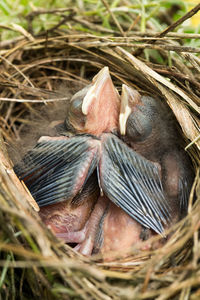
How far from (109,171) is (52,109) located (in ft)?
1.74

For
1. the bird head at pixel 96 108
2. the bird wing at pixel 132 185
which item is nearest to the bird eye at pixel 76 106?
the bird head at pixel 96 108

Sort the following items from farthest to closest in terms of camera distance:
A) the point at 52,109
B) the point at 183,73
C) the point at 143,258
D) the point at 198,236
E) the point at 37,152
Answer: the point at 52,109, the point at 183,73, the point at 37,152, the point at 143,258, the point at 198,236

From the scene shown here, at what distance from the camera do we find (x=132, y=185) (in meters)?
1.21

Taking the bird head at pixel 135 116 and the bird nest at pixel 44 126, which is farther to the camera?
the bird head at pixel 135 116

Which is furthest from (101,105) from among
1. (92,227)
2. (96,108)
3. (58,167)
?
(92,227)

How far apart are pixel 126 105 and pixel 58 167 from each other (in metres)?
A: 0.33

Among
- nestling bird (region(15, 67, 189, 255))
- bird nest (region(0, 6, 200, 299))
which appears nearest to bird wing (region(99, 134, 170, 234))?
nestling bird (region(15, 67, 189, 255))

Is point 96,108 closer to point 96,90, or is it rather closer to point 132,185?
point 96,90

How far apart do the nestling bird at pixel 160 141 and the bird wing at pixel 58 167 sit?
0.17 metres

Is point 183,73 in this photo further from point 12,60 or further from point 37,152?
point 12,60

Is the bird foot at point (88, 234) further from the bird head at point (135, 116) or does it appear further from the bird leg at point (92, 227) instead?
the bird head at point (135, 116)

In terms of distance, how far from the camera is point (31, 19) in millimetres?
1739

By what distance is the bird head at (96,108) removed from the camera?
A: 1.27 m

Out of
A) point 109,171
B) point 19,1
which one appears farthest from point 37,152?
point 19,1
